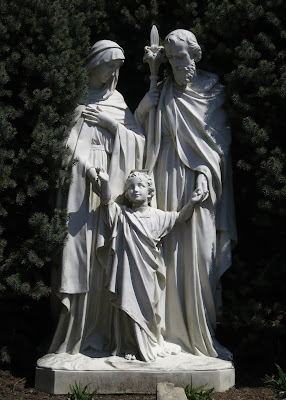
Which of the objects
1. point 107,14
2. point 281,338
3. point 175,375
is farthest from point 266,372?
point 107,14

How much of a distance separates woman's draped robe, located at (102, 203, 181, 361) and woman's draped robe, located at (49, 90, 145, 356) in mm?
154

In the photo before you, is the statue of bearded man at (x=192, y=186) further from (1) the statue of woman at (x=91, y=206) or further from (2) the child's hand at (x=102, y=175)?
(2) the child's hand at (x=102, y=175)

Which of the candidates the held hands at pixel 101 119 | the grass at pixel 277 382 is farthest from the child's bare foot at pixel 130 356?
the held hands at pixel 101 119

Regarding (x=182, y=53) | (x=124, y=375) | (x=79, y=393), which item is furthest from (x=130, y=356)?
(x=182, y=53)

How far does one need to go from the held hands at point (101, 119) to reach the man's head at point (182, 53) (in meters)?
0.75

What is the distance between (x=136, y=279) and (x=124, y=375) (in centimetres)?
84

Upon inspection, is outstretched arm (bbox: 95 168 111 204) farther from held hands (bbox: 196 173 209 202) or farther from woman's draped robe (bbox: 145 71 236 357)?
held hands (bbox: 196 173 209 202)

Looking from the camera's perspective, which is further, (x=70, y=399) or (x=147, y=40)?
(x=147, y=40)

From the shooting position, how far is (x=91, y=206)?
6719 millimetres

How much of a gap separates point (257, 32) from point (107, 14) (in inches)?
71.0

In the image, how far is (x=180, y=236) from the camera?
6.81m

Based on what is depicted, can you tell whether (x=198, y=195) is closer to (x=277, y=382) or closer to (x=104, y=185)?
(x=104, y=185)

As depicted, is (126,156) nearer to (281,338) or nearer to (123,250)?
(123,250)

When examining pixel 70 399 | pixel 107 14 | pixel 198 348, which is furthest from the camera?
pixel 107 14
